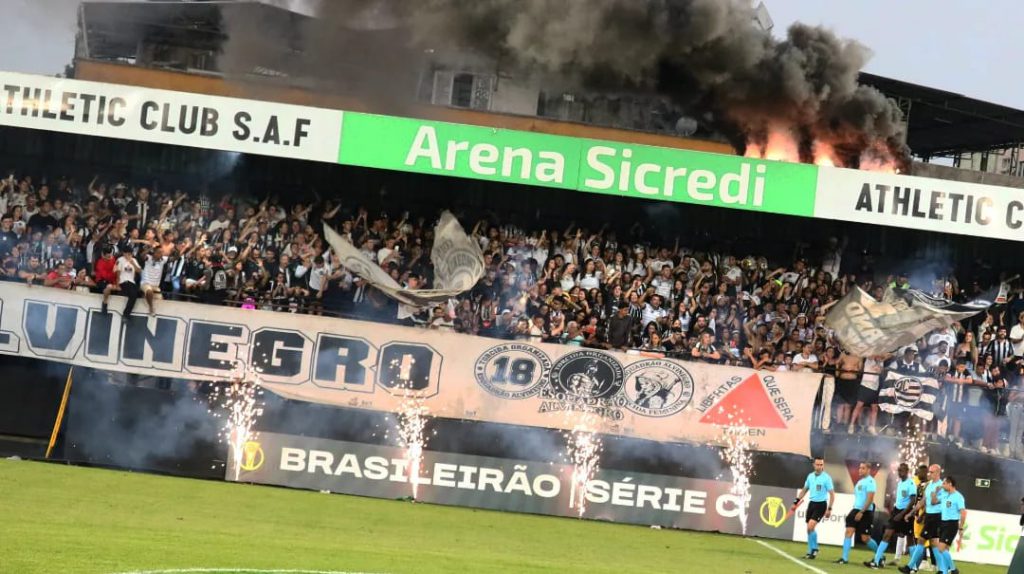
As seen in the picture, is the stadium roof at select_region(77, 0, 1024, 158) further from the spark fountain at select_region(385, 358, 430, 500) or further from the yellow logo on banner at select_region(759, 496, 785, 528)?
the yellow logo on banner at select_region(759, 496, 785, 528)

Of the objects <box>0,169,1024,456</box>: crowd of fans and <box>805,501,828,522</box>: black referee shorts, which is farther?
<box>0,169,1024,456</box>: crowd of fans

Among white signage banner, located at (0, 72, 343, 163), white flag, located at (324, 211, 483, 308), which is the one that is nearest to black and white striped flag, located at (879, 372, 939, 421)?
white flag, located at (324, 211, 483, 308)

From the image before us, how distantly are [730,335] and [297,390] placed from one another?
6696 mm

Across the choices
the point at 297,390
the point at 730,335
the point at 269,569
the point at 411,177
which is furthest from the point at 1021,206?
the point at 269,569

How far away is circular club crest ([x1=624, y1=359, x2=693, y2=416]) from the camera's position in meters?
19.0

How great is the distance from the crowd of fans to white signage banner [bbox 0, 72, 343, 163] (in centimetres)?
147

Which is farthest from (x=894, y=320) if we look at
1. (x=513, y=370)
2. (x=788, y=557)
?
(x=513, y=370)

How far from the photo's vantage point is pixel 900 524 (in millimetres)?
18234

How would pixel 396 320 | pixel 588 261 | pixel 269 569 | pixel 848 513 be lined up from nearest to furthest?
pixel 269 569 < pixel 848 513 < pixel 396 320 < pixel 588 261

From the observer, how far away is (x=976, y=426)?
63.5ft

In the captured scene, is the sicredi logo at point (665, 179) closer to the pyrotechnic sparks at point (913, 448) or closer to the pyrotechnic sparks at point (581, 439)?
the pyrotechnic sparks at point (581, 439)

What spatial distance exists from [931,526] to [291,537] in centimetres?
821

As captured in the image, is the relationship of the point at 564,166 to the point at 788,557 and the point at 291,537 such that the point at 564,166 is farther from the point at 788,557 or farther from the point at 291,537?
the point at 291,537

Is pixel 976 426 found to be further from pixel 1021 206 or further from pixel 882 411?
pixel 1021 206
